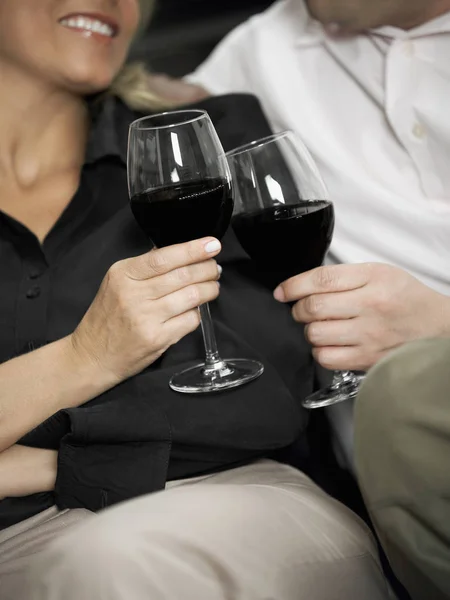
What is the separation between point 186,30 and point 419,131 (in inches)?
44.0

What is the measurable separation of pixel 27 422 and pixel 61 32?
2.15 ft

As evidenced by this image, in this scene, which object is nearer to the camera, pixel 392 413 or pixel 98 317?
pixel 392 413

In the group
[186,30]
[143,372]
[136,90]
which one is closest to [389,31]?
[136,90]

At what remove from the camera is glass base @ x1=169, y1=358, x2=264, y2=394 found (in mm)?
1116

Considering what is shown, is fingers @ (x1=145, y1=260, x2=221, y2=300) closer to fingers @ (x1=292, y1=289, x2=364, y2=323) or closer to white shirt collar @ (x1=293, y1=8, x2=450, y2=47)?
fingers @ (x1=292, y1=289, x2=364, y2=323)

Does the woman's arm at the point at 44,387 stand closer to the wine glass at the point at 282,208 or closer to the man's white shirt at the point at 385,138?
the wine glass at the point at 282,208

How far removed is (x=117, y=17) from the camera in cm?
147

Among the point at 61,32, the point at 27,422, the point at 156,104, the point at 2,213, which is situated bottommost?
the point at 27,422

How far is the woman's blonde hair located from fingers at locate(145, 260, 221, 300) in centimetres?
56

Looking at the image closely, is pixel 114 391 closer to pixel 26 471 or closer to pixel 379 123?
pixel 26 471

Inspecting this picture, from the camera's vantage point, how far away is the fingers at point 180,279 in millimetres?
1062

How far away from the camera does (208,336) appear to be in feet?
3.80

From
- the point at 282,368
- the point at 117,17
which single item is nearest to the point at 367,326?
the point at 282,368

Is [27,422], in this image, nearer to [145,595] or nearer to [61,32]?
[145,595]
